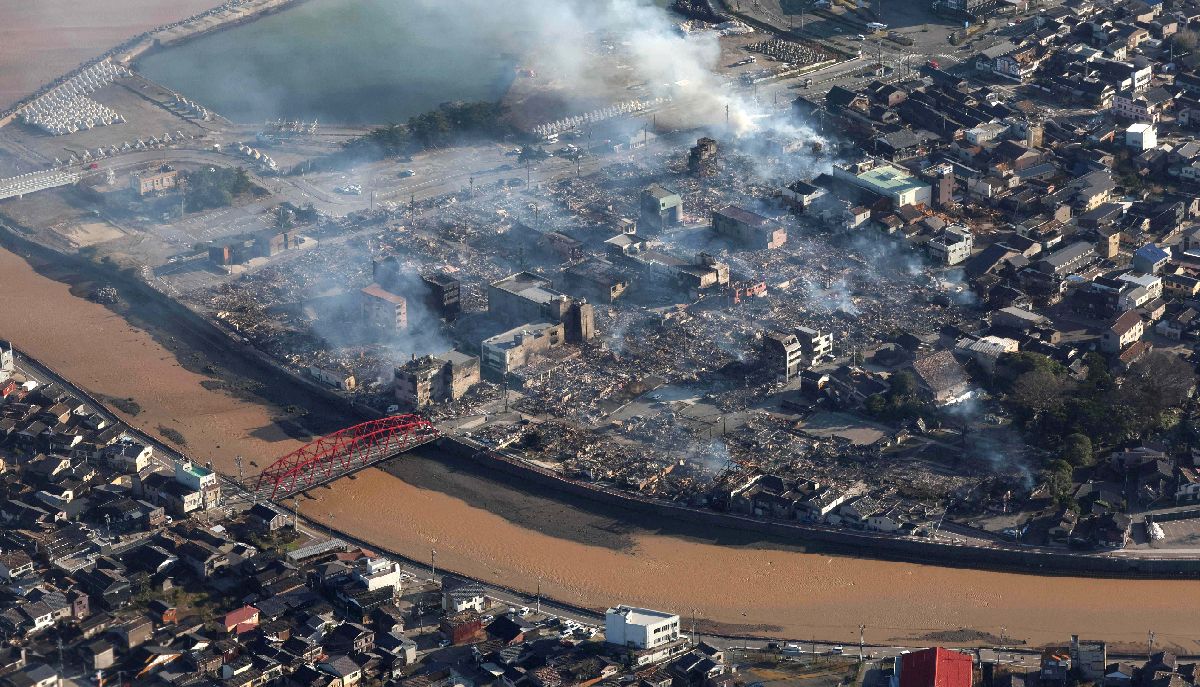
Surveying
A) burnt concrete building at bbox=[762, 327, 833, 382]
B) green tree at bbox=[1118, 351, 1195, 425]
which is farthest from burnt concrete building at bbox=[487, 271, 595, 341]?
green tree at bbox=[1118, 351, 1195, 425]

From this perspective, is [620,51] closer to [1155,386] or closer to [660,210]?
[660,210]

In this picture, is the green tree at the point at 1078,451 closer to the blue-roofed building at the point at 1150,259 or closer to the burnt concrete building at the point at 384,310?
the blue-roofed building at the point at 1150,259

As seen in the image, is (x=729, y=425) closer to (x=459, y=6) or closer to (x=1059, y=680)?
(x=1059, y=680)

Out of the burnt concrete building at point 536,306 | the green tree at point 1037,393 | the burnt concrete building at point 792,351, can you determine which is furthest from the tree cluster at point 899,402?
the burnt concrete building at point 536,306

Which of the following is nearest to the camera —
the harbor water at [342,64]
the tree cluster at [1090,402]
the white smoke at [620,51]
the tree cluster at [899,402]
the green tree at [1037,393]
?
the tree cluster at [1090,402]

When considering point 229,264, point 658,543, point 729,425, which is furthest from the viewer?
point 229,264

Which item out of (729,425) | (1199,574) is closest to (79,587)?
(729,425)
